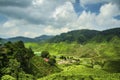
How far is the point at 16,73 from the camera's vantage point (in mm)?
105562

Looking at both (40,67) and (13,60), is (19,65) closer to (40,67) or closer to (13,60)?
(13,60)

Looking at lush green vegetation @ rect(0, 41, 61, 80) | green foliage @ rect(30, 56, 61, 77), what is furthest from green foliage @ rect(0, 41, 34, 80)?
green foliage @ rect(30, 56, 61, 77)

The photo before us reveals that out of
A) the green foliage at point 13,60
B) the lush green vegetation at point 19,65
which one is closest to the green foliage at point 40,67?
the lush green vegetation at point 19,65

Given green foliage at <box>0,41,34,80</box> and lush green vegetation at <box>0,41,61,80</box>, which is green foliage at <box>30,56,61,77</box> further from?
green foliage at <box>0,41,34,80</box>

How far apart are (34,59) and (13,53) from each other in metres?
25.6

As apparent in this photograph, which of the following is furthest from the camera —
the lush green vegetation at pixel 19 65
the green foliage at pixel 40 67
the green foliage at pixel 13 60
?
the green foliage at pixel 40 67

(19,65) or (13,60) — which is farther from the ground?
(13,60)

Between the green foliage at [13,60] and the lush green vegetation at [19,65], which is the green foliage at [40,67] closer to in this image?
the lush green vegetation at [19,65]

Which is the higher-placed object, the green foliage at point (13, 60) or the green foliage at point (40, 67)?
the green foliage at point (13, 60)

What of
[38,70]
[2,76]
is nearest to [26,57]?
[38,70]

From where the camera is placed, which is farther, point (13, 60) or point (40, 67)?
point (40, 67)

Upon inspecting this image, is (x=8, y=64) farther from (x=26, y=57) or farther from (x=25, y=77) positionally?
(x=26, y=57)

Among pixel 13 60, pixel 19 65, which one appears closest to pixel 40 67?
pixel 19 65

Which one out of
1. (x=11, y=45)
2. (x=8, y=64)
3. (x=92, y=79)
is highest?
(x=11, y=45)
